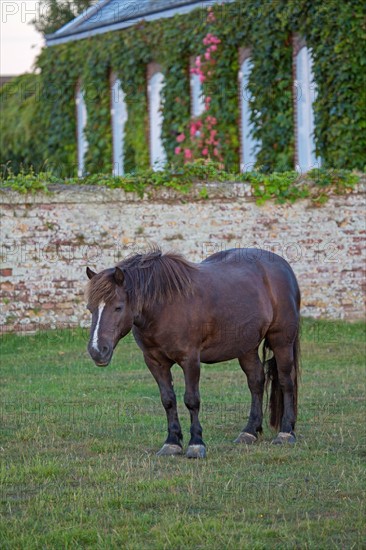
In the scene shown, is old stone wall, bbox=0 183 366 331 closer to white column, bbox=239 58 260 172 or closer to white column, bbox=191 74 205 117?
white column, bbox=239 58 260 172

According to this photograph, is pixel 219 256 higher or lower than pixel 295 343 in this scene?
higher

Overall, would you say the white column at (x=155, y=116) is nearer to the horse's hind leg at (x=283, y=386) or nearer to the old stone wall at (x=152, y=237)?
the old stone wall at (x=152, y=237)

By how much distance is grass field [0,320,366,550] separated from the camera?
5.91 m

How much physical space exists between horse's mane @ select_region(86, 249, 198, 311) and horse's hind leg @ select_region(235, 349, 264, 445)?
3.64 ft

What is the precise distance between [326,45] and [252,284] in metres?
12.3

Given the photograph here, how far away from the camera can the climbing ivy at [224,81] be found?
65.2 ft

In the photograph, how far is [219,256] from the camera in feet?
30.5

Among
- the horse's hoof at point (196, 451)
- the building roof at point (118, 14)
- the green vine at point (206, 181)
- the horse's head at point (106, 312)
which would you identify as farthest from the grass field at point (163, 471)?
the building roof at point (118, 14)

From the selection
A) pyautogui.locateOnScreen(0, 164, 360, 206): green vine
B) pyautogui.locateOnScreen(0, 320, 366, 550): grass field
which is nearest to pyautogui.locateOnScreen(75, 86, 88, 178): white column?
pyautogui.locateOnScreen(0, 164, 360, 206): green vine

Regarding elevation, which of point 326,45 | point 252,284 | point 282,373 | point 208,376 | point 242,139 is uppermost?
point 326,45

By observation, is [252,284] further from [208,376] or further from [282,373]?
[208,376]

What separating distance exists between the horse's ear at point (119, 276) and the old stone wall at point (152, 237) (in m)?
8.25

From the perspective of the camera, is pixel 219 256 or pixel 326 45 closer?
pixel 219 256

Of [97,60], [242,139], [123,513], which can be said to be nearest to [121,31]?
[97,60]
